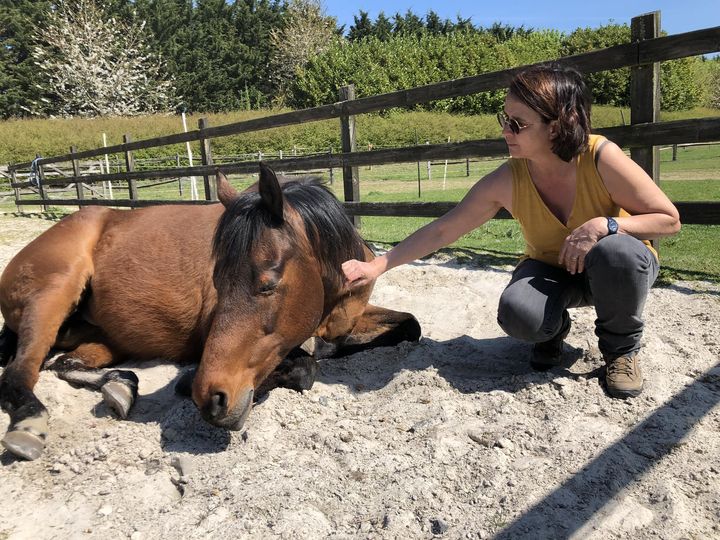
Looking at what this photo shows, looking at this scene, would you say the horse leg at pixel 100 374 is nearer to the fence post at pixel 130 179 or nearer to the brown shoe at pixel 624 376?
the brown shoe at pixel 624 376

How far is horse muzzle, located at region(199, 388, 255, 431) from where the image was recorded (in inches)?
75.1

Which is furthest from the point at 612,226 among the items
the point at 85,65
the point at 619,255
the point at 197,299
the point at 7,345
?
the point at 85,65

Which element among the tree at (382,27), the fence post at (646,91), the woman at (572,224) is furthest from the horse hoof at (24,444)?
the tree at (382,27)

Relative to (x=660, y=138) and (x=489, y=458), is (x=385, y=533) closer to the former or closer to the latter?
(x=489, y=458)

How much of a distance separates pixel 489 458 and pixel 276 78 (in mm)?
56926

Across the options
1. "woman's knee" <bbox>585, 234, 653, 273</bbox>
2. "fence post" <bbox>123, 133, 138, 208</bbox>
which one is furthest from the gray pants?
"fence post" <bbox>123, 133, 138, 208</bbox>

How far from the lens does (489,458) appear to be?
188 cm

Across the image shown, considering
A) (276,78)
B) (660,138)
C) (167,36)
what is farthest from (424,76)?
(660,138)

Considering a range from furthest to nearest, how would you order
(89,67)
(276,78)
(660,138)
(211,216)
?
(276,78) < (89,67) < (660,138) < (211,216)

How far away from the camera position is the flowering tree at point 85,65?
35.8 metres

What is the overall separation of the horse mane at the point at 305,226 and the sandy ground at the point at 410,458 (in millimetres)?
676

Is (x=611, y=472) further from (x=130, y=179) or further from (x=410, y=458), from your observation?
(x=130, y=179)

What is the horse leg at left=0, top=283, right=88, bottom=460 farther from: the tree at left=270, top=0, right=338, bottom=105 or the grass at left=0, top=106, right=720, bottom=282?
the tree at left=270, top=0, right=338, bottom=105

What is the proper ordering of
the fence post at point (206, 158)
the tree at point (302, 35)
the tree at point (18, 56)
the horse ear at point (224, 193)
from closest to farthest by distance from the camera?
1. the horse ear at point (224, 193)
2. the fence post at point (206, 158)
3. the tree at point (18, 56)
4. the tree at point (302, 35)
